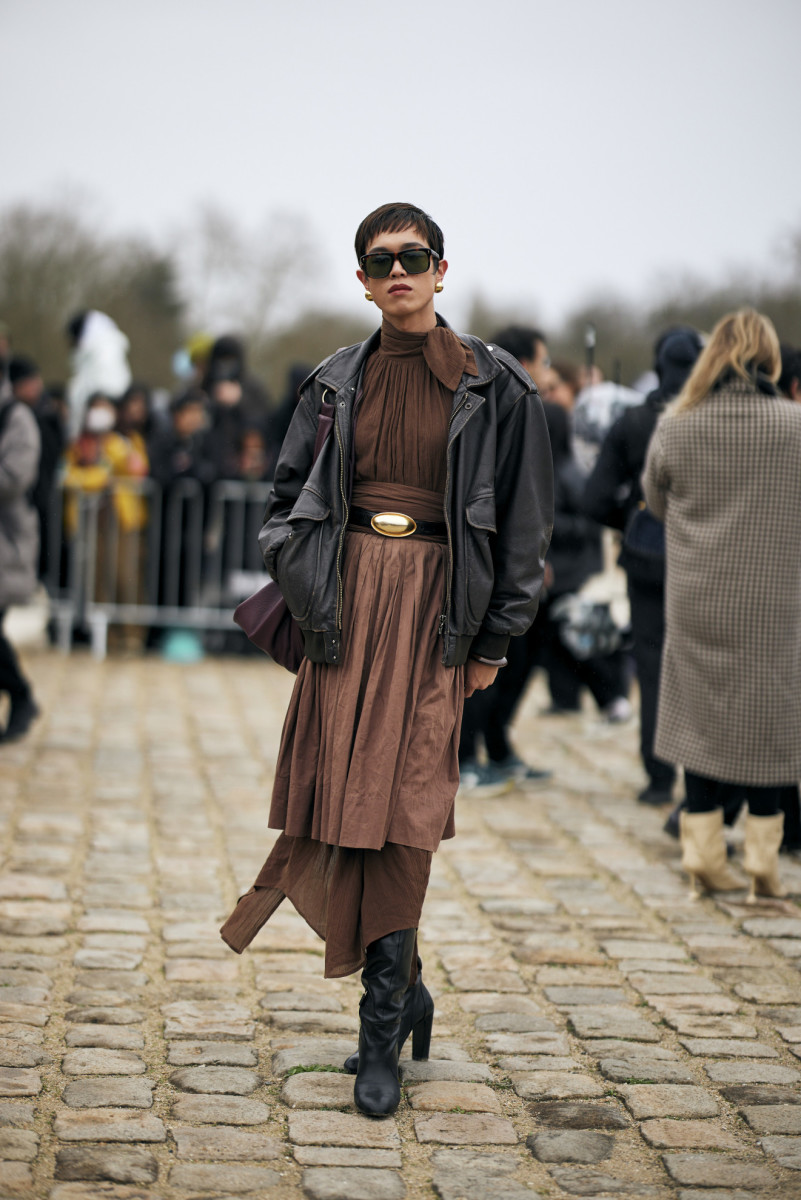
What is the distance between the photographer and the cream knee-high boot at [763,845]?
5266 mm

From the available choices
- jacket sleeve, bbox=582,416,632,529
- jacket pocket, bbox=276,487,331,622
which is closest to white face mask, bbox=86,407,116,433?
jacket sleeve, bbox=582,416,632,529

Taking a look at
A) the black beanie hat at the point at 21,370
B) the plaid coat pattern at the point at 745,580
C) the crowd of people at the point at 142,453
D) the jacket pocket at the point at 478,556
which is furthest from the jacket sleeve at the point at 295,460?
the crowd of people at the point at 142,453

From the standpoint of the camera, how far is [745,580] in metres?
5.21

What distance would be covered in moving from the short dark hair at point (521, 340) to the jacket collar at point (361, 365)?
10.4 feet

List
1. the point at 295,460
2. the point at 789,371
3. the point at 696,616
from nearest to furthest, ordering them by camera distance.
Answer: the point at 295,460 < the point at 696,616 < the point at 789,371


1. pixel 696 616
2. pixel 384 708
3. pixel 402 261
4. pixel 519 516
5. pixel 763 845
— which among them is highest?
pixel 402 261

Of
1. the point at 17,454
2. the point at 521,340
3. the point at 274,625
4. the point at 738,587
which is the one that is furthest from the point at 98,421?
A: the point at 274,625

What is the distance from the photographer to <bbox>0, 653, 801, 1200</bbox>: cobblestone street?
121 inches

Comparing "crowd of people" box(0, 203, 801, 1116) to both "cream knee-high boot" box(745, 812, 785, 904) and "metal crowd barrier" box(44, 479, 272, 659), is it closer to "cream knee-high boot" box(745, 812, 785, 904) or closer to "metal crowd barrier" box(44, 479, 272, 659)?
"cream knee-high boot" box(745, 812, 785, 904)

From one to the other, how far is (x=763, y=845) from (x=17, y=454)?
4182 millimetres

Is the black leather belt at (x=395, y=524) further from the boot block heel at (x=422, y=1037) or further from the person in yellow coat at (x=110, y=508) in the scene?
the person in yellow coat at (x=110, y=508)

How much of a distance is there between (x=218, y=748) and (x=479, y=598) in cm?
470

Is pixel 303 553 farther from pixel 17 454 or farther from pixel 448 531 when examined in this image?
pixel 17 454

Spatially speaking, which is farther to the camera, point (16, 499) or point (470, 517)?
point (16, 499)
